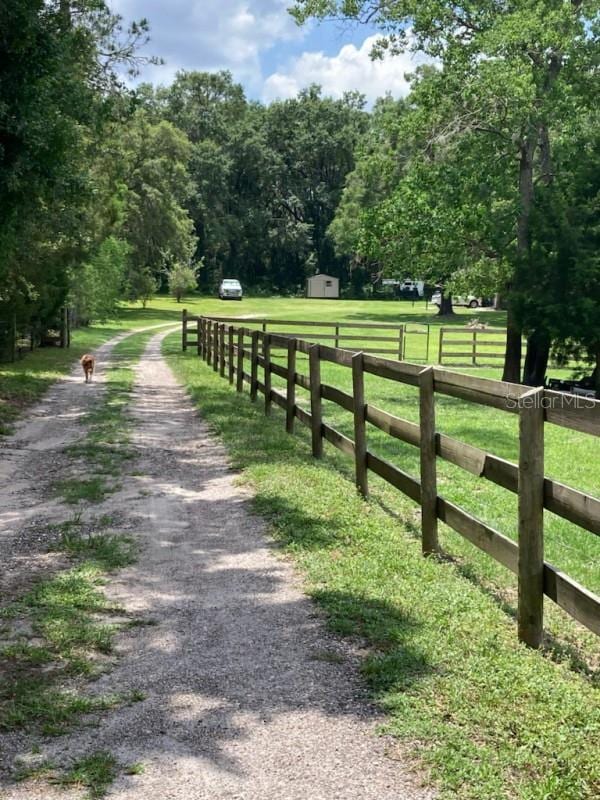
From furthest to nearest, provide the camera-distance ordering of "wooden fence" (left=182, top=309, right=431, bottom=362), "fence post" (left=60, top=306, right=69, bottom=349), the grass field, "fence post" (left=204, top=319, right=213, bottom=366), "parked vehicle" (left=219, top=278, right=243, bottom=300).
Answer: "parked vehicle" (left=219, top=278, right=243, bottom=300) → "fence post" (left=60, top=306, right=69, bottom=349) → "wooden fence" (left=182, top=309, right=431, bottom=362) → "fence post" (left=204, top=319, right=213, bottom=366) → the grass field

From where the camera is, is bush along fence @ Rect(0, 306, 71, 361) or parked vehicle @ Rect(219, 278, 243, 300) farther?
parked vehicle @ Rect(219, 278, 243, 300)

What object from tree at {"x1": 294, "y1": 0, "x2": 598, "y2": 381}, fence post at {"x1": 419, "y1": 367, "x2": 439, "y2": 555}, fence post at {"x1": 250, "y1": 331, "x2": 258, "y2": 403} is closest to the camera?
fence post at {"x1": 419, "y1": 367, "x2": 439, "y2": 555}

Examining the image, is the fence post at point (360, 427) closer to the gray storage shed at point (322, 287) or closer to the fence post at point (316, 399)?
the fence post at point (316, 399)

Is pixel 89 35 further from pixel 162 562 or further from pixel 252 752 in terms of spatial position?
pixel 252 752

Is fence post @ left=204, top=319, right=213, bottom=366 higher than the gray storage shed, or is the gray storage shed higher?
the gray storage shed

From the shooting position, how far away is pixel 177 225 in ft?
185

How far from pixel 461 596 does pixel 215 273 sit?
8141cm

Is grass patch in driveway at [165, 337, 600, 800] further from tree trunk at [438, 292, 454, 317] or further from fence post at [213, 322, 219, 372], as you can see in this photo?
A: tree trunk at [438, 292, 454, 317]

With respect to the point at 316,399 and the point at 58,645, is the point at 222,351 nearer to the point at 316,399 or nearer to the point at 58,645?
the point at 316,399

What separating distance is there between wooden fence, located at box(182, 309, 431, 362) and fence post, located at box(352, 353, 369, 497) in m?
17.2

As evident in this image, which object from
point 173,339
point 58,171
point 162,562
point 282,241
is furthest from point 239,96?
point 162,562

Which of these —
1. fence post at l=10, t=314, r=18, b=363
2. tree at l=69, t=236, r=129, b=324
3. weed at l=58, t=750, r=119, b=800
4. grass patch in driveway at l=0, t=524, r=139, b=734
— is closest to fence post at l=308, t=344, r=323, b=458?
grass patch in driveway at l=0, t=524, r=139, b=734

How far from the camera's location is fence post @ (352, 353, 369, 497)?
726cm

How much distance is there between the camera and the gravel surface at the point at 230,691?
297 centimetres
